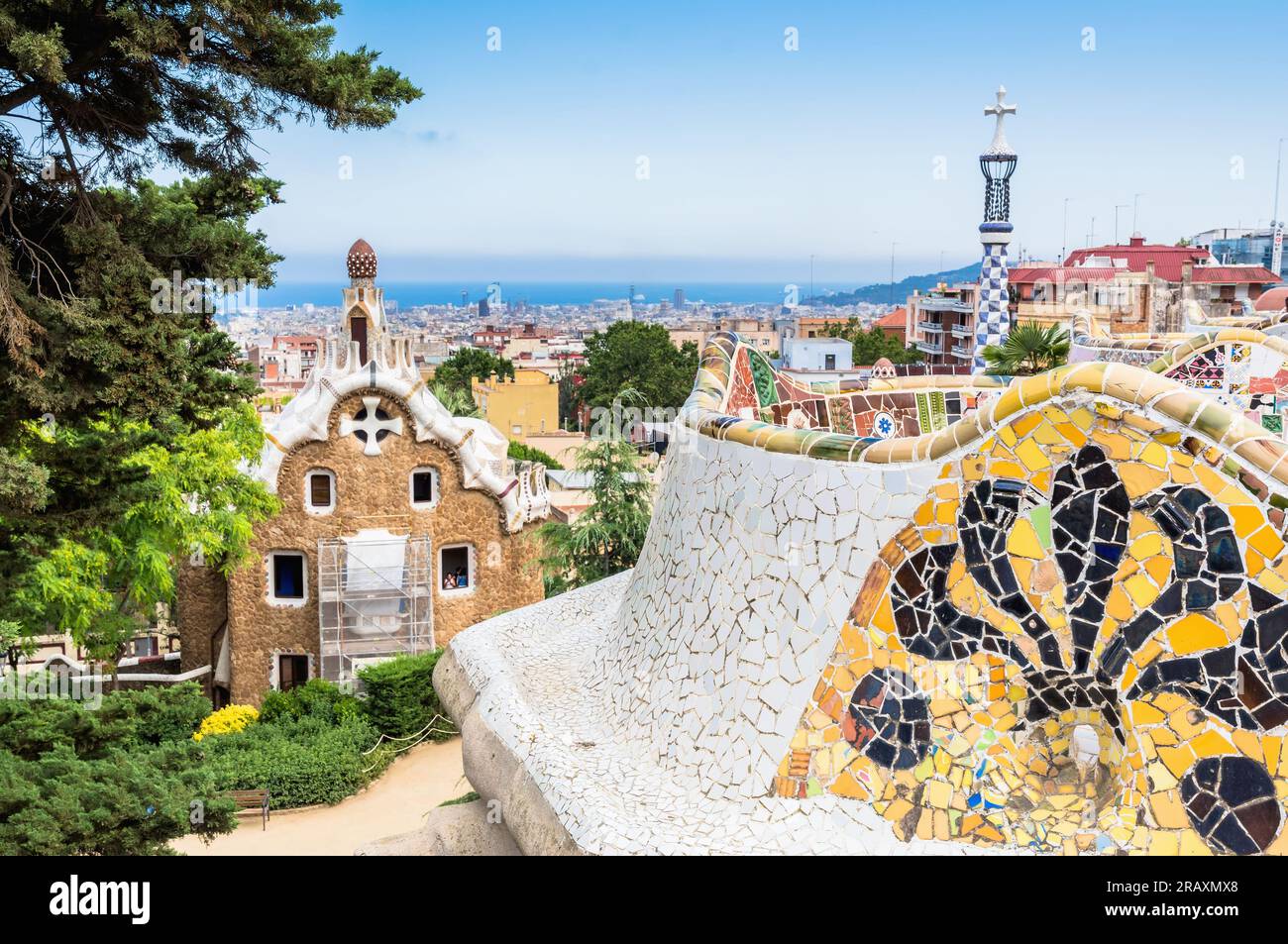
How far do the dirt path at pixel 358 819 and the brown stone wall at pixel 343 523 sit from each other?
3.55 meters

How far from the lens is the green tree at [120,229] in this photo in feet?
24.5

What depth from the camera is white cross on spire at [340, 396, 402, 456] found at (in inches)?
776

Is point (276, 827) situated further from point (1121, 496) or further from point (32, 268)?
point (1121, 496)

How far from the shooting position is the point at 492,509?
20844 millimetres

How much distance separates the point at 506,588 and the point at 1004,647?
594 inches

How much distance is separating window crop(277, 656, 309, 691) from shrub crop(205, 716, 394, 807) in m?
1.95

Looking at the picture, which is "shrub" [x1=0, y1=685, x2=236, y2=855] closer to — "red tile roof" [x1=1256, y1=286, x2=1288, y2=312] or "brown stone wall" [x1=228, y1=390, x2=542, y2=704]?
→ "brown stone wall" [x1=228, y1=390, x2=542, y2=704]

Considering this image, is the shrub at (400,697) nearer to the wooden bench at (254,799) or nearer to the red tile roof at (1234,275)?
the wooden bench at (254,799)

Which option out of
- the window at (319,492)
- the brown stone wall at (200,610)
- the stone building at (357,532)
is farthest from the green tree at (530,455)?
the window at (319,492)

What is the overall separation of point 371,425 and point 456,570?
297 cm

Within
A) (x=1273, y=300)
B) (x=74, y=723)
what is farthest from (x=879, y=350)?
(x=74, y=723)

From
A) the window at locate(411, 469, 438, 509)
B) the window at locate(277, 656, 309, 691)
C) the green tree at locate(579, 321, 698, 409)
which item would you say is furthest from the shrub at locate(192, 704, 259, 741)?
the green tree at locate(579, 321, 698, 409)

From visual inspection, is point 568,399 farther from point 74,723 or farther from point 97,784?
point 97,784

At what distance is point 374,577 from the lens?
19.9 metres
